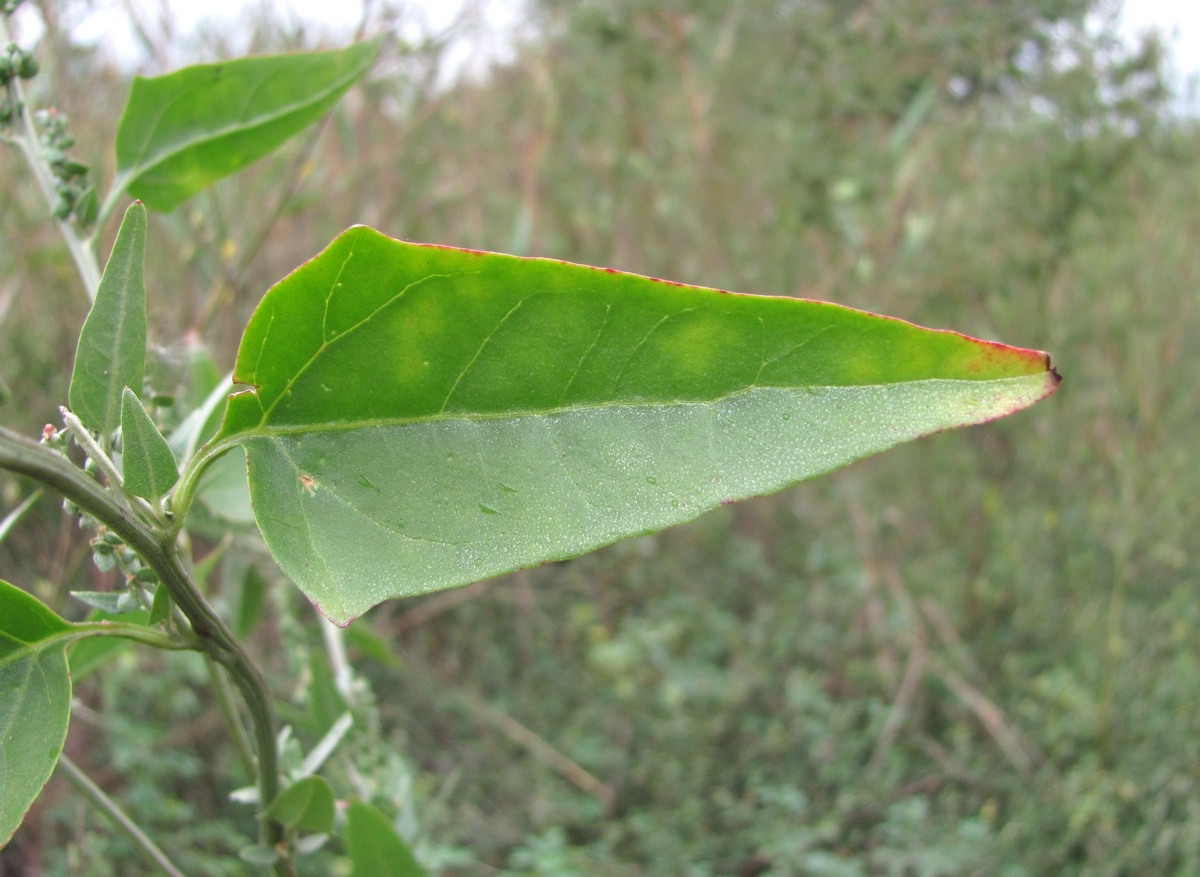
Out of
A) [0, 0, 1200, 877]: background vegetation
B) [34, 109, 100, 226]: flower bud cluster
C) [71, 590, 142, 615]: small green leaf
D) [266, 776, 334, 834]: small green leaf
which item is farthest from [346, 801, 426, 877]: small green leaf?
[0, 0, 1200, 877]: background vegetation

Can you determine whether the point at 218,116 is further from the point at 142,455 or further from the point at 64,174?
the point at 142,455

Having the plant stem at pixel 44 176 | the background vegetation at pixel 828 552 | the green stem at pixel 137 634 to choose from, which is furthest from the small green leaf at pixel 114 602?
the background vegetation at pixel 828 552

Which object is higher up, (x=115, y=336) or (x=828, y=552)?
(x=115, y=336)

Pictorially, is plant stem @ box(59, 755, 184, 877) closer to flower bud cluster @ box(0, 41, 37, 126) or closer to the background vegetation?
flower bud cluster @ box(0, 41, 37, 126)

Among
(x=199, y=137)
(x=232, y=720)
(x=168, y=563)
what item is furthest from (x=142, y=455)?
(x=199, y=137)

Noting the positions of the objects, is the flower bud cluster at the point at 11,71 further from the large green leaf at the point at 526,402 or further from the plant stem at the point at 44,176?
the large green leaf at the point at 526,402

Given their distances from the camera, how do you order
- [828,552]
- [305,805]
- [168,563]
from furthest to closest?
[828,552] < [305,805] < [168,563]
